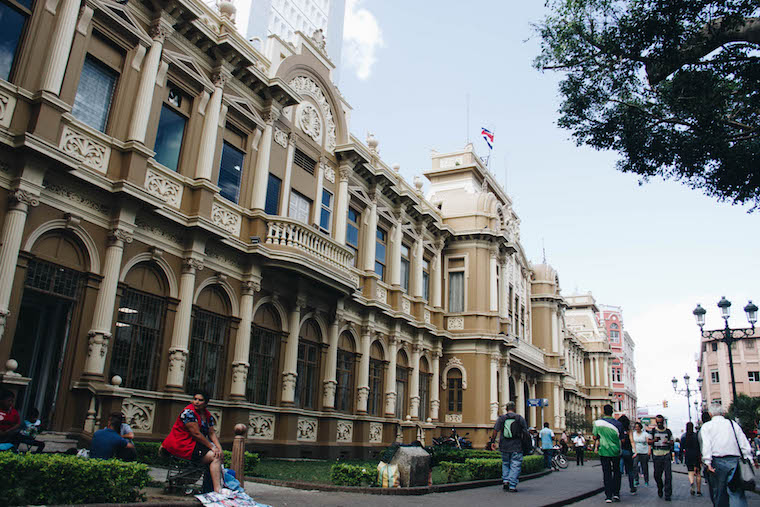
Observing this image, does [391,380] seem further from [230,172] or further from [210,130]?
[210,130]

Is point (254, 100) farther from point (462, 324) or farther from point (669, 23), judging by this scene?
point (462, 324)

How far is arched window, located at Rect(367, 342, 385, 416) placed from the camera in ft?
82.2

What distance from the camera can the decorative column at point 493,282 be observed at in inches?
1254

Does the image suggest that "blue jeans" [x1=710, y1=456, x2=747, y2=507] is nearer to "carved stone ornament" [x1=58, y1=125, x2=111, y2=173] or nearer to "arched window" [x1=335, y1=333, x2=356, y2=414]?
"carved stone ornament" [x1=58, y1=125, x2=111, y2=173]

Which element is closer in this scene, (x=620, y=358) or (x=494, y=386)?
(x=494, y=386)

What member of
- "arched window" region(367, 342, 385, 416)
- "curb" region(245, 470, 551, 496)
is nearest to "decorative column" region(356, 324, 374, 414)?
"arched window" region(367, 342, 385, 416)

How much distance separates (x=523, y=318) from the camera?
40.1 metres

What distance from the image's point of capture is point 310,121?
859 inches

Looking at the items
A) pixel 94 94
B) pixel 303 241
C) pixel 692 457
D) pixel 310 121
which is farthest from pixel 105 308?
pixel 692 457

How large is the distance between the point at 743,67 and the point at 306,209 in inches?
534

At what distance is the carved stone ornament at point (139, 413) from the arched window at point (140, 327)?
443 millimetres

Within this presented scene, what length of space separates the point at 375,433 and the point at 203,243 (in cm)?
1148

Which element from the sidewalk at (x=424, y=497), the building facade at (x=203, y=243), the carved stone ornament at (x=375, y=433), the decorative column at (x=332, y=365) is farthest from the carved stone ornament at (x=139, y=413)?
the carved stone ornament at (x=375, y=433)

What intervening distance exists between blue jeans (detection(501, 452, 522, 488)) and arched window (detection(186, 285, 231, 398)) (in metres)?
7.79
